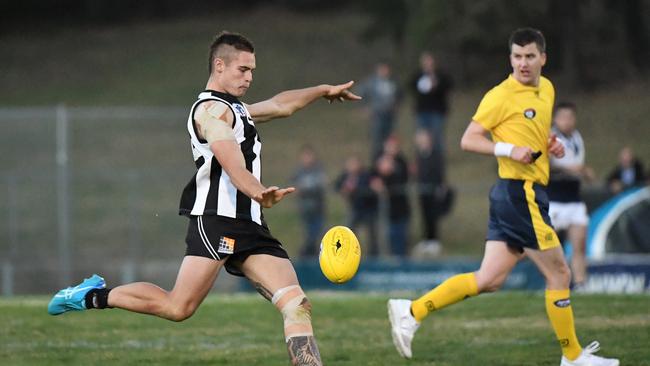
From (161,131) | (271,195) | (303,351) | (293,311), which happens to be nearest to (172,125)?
(161,131)

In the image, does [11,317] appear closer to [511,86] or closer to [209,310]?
[209,310]

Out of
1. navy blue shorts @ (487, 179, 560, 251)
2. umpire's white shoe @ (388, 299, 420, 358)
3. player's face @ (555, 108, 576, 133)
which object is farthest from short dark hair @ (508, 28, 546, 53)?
player's face @ (555, 108, 576, 133)

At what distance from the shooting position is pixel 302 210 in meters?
22.2

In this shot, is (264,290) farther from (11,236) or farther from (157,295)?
(11,236)

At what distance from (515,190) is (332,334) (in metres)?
2.34

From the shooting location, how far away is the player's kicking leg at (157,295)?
8.34 meters

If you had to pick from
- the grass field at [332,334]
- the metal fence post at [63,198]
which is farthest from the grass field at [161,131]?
the grass field at [332,334]

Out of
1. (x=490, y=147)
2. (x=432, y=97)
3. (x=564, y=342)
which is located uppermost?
(x=432, y=97)

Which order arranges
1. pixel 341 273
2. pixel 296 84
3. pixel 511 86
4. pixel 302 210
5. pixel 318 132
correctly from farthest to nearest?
pixel 296 84 → pixel 318 132 → pixel 302 210 → pixel 511 86 → pixel 341 273

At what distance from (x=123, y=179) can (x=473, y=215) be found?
610 centimetres

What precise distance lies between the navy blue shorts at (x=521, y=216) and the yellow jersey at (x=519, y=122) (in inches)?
3.3

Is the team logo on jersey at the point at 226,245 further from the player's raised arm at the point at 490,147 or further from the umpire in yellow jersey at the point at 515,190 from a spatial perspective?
the player's raised arm at the point at 490,147

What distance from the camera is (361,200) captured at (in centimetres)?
2159

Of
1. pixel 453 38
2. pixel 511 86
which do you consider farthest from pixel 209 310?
pixel 453 38
